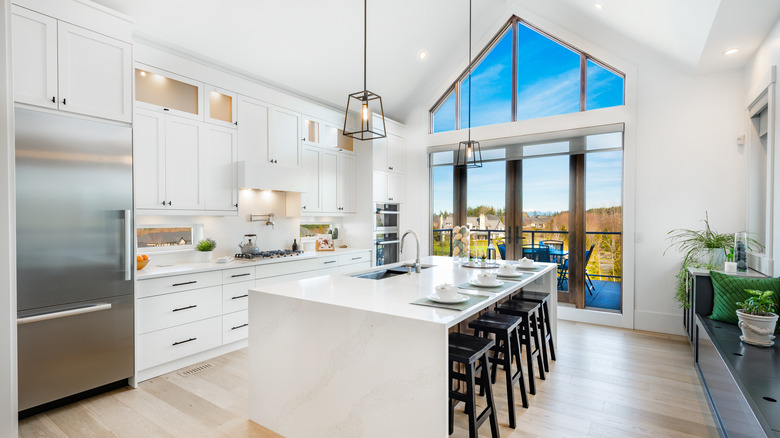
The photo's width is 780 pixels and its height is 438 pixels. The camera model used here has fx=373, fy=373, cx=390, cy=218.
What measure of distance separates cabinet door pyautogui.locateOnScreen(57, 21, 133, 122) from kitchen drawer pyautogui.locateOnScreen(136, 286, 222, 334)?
1.50m

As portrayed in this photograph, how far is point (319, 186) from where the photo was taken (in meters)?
5.05

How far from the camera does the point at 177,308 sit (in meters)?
3.26

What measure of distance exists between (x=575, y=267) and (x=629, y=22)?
2867mm

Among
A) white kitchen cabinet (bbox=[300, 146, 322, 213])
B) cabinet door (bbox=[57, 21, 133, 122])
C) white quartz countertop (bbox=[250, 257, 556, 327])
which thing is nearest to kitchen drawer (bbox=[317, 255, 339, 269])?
white kitchen cabinet (bbox=[300, 146, 322, 213])

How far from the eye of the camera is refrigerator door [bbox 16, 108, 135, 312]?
7.93 ft

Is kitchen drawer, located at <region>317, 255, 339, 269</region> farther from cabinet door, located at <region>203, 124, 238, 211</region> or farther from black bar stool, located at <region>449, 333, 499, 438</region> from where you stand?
black bar stool, located at <region>449, 333, 499, 438</region>

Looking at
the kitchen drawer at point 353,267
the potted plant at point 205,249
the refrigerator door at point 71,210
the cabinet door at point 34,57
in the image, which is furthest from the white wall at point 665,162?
the cabinet door at point 34,57

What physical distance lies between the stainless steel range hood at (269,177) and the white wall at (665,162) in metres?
3.70

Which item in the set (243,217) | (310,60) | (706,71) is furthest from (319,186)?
(706,71)

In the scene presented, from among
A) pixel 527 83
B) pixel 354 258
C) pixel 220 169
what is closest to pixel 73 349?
pixel 220 169

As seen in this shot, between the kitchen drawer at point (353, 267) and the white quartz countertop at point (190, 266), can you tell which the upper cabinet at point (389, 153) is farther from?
the white quartz countertop at point (190, 266)

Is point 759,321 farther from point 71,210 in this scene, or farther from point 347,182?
point 71,210

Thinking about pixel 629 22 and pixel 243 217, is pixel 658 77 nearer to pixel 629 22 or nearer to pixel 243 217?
pixel 629 22

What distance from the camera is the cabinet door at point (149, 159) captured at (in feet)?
10.7
